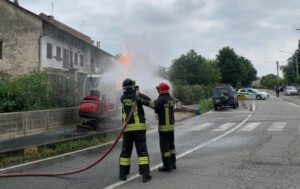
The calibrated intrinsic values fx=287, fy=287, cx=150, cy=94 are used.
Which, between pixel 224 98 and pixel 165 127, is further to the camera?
pixel 224 98

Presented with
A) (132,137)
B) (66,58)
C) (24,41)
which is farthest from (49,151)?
(66,58)

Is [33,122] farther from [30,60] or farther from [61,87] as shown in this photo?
[30,60]

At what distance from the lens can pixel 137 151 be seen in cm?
516

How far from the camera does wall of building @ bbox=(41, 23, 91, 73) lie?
26.0 m

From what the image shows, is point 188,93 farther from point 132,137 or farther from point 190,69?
point 132,137

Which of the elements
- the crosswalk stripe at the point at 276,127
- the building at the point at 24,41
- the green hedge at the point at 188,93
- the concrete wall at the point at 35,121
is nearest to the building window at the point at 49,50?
the building at the point at 24,41

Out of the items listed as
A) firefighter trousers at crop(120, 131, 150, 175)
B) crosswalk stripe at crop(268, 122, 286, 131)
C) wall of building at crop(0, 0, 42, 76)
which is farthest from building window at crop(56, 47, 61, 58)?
firefighter trousers at crop(120, 131, 150, 175)

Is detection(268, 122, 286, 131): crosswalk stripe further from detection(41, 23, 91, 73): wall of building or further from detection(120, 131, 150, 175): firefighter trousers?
detection(41, 23, 91, 73): wall of building

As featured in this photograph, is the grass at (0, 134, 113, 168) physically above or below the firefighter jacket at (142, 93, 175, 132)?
below

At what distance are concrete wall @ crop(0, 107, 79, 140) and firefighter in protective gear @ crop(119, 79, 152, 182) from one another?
217 inches

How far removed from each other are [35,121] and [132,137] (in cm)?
613

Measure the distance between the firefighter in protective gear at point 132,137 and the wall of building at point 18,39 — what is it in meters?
21.5

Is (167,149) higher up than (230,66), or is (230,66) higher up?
(230,66)

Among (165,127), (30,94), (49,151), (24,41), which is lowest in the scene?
(49,151)
